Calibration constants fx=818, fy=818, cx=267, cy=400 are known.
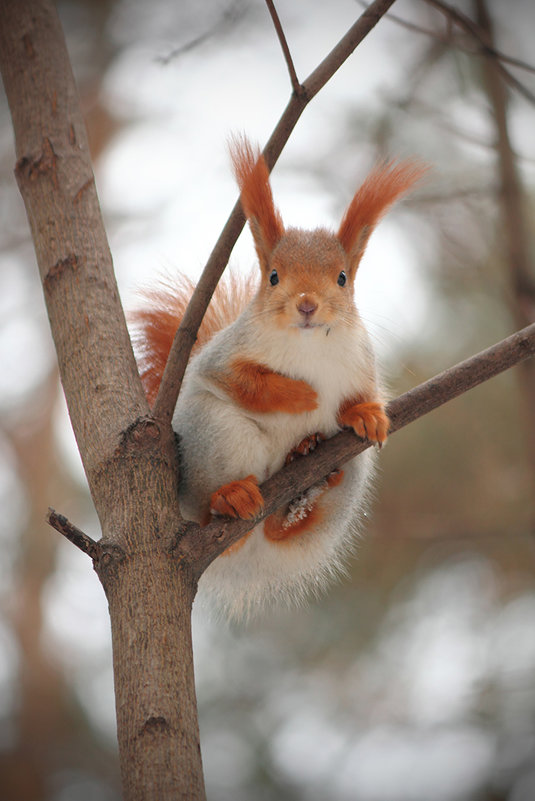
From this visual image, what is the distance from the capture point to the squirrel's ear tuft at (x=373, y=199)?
5.21ft

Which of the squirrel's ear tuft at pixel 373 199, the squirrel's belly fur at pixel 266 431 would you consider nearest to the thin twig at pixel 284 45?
the squirrel's ear tuft at pixel 373 199

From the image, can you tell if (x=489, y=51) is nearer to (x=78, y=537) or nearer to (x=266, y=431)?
(x=266, y=431)

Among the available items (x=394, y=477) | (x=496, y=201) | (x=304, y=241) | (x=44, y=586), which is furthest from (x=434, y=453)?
(x=44, y=586)

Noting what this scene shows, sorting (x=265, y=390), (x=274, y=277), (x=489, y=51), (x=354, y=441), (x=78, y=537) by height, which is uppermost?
A: (x=489, y=51)

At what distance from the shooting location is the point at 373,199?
161 centimetres

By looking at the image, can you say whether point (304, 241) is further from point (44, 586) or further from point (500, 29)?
point (44, 586)

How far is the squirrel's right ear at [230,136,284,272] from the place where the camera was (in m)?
1.51

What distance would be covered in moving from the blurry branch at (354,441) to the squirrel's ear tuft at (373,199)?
40 centimetres

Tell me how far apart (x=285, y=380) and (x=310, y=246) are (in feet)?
0.93

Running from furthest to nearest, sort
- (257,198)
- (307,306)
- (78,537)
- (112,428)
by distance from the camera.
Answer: (257,198) → (307,306) → (112,428) → (78,537)

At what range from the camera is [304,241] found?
1.63 m

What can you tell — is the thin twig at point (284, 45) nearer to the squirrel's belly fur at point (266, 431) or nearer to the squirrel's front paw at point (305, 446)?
the squirrel's belly fur at point (266, 431)

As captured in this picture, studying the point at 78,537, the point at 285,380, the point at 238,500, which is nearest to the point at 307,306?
the point at 285,380

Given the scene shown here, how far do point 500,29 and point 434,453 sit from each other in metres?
1.34
